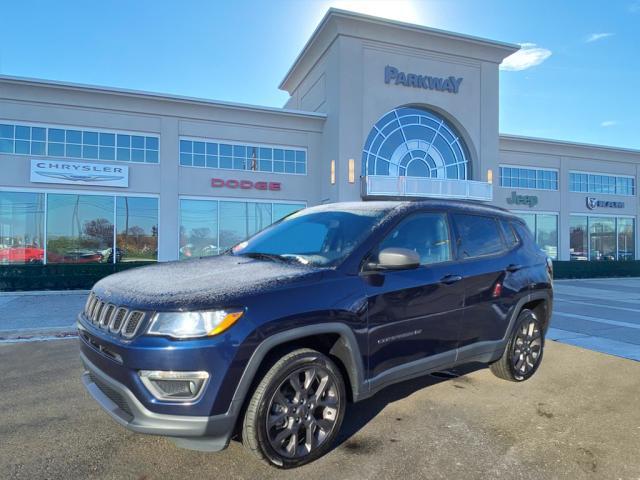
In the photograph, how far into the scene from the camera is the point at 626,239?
28391mm

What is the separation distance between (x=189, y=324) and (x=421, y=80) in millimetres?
21475

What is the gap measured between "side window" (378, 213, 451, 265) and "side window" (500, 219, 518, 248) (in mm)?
1037

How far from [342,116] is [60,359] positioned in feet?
53.9

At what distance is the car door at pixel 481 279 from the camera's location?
3.81 metres

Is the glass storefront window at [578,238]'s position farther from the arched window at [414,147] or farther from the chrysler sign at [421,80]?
the chrysler sign at [421,80]

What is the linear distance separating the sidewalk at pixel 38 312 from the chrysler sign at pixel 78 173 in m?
5.46

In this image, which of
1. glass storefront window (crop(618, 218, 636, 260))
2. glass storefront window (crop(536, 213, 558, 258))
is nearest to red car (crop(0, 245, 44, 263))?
glass storefront window (crop(536, 213, 558, 258))

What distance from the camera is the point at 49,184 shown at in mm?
16609

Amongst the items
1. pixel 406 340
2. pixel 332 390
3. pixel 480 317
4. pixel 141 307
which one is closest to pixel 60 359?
pixel 141 307

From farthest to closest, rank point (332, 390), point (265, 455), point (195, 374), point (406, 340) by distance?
point (406, 340)
point (332, 390)
point (265, 455)
point (195, 374)

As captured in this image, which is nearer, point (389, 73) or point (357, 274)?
point (357, 274)

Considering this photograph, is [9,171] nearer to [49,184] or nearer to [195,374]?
[49,184]

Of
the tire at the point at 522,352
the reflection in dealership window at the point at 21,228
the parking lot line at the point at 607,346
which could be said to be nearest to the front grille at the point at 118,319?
the tire at the point at 522,352

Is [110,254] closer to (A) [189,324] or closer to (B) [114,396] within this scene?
(B) [114,396]
